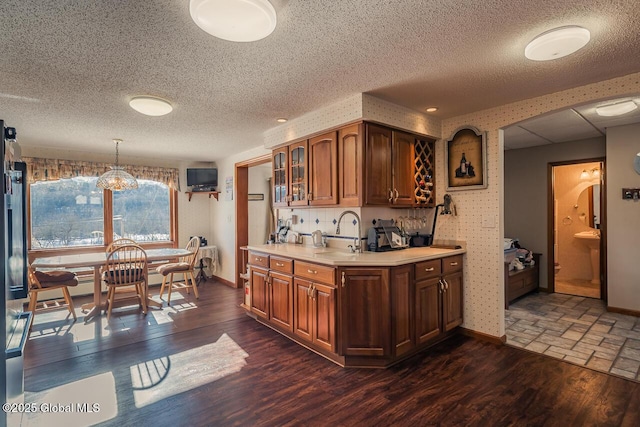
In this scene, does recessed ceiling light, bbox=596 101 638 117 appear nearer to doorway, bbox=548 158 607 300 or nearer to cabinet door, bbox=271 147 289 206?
doorway, bbox=548 158 607 300

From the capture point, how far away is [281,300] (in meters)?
3.37

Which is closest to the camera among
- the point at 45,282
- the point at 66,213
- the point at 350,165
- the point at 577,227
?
the point at 350,165

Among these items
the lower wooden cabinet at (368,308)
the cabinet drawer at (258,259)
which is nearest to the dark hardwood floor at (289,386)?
the lower wooden cabinet at (368,308)

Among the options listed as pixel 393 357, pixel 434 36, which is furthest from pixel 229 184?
pixel 434 36

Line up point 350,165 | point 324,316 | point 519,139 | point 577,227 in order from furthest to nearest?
point 577,227 → point 519,139 → point 350,165 → point 324,316

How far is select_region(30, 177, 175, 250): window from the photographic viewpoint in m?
5.15

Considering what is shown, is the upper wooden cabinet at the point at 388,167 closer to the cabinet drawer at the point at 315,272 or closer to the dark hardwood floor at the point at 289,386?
the cabinet drawer at the point at 315,272

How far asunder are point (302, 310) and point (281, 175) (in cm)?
174

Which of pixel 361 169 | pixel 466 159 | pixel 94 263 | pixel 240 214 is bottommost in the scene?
pixel 94 263

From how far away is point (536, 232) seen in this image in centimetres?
521

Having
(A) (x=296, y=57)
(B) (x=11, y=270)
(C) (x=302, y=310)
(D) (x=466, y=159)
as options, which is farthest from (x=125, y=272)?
(D) (x=466, y=159)

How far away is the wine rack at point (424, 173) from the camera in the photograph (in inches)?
140

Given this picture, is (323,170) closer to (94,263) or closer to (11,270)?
(11,270)

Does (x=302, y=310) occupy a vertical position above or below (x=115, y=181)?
below
